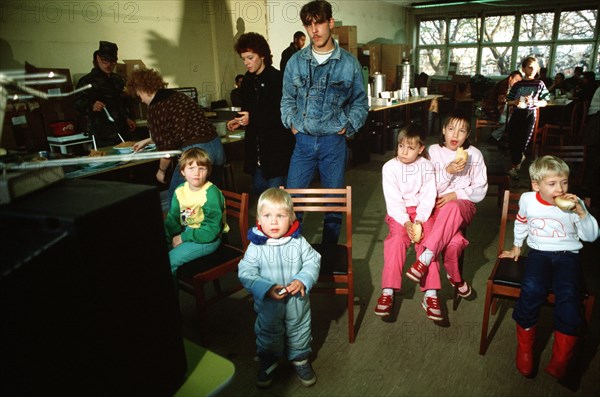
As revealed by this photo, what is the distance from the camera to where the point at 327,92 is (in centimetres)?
267

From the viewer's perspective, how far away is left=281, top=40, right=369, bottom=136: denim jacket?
104 inches

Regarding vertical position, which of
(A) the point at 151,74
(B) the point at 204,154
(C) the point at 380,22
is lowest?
(B) the point at 204,154

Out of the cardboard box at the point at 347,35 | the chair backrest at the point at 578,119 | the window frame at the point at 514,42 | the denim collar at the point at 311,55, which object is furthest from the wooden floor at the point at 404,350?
the window frame at the point at 514,42

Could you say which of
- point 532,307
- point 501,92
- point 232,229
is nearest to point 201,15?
point 232,229

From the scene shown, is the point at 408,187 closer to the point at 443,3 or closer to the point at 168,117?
the point at 168,117

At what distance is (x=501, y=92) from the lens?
6.71 metres

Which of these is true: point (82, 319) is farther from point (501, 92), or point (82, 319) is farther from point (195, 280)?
point (501, 92)

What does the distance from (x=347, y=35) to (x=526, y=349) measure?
6.89m

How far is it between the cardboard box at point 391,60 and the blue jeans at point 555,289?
8.21 meters

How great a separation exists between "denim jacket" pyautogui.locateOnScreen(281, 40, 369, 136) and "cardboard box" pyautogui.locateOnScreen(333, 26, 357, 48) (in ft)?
17.8

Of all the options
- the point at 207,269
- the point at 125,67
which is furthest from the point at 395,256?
the point at 125,67

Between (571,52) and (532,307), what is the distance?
11.9 m

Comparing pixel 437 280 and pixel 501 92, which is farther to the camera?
pixel 501 92

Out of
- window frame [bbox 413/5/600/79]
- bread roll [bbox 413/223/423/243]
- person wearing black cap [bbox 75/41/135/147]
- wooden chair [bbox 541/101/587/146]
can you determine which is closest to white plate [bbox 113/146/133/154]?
person wearing black cap [bbox 75/41/135/147]
